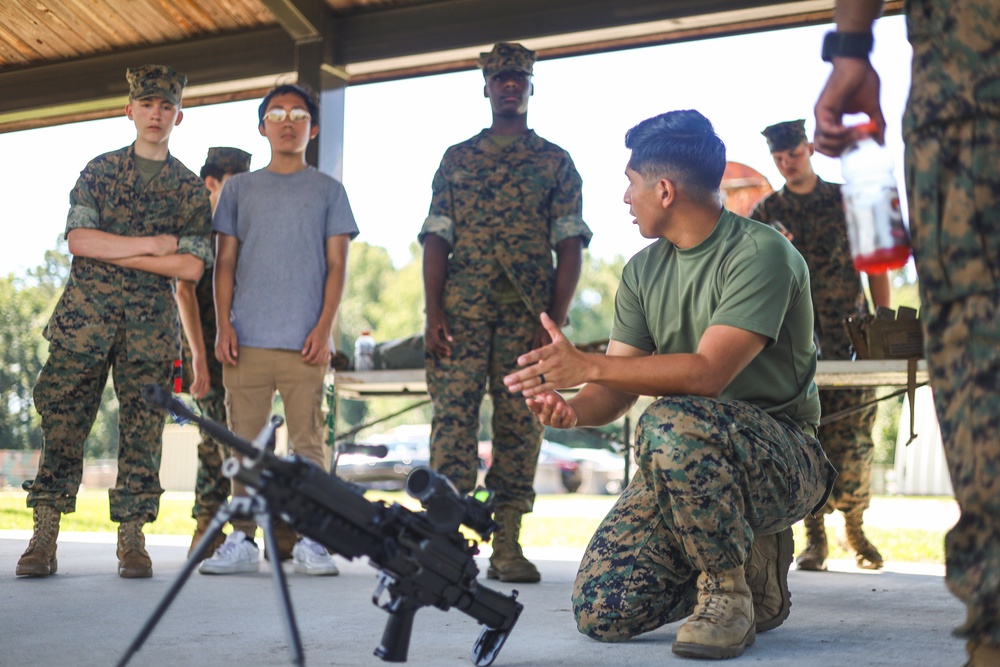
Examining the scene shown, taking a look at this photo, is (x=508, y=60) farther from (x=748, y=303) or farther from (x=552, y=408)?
(x=552, y=408)

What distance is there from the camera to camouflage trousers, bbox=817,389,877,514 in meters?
5.19

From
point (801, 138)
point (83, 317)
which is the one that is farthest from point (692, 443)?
point (801, 138)

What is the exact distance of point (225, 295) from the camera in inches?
175

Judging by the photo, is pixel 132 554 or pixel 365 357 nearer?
pixel 132 554

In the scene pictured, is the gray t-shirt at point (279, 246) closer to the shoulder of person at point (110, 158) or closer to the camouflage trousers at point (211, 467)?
the shoulder of person at point (110, 158)

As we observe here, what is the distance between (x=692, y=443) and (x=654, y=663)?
0.49 m

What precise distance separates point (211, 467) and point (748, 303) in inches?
121

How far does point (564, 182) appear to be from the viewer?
4.61m

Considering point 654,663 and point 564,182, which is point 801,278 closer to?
point 654,663

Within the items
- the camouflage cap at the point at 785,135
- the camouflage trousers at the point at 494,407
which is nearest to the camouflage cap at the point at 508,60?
the camouflage trousers at the point at 494,407

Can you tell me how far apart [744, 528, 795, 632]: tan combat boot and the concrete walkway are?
52mm

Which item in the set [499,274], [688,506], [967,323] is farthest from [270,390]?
[967,323]

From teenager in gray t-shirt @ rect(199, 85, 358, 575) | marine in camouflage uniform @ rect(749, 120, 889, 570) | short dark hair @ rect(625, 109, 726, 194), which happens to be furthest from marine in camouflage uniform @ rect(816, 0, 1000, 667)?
marine in camouflage uniform @ rect(749, 120, 889, 570)

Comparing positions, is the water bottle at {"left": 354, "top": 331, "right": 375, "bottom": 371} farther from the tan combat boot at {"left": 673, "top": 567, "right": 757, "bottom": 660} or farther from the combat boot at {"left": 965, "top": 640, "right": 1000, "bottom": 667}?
the combat boot at {"left": 965, "top": 640, "right": 1000, "bottom": 667}
